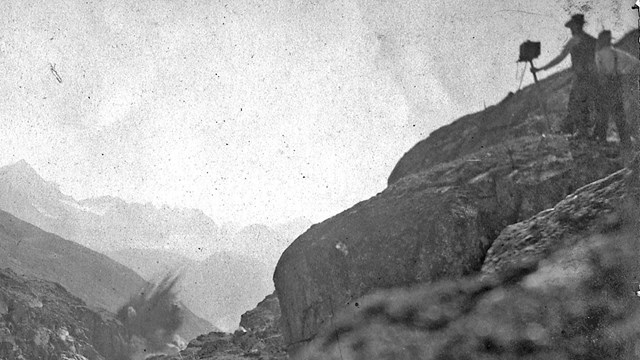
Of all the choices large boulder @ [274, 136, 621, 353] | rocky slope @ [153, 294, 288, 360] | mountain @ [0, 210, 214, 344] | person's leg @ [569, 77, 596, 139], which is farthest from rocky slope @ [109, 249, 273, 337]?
person's leg @ [569, 77, 596, 139]

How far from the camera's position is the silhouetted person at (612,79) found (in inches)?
297

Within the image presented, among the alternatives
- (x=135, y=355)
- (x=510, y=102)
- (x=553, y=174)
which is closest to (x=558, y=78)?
(x=510, y=102)

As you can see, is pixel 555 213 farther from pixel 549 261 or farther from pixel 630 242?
pixel 630 242

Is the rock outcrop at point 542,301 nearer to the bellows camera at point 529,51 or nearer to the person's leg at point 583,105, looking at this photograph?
the bellows camera at point 529,51

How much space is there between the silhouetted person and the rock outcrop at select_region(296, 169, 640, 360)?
227 centimetres

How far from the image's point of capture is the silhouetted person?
24.7ft

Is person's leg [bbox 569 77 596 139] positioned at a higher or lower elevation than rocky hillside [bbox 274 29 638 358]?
higher

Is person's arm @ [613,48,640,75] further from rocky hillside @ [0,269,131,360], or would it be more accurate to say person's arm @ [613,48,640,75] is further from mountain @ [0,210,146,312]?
mountain @ [0,210,146,312]

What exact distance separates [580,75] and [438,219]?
4.06 m

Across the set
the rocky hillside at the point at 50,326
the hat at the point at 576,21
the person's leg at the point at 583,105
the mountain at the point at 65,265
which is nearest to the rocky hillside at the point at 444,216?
the person's leg at the point at 583,105

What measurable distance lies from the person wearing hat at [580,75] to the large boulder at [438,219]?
0.53m

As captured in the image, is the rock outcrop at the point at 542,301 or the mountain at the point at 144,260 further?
the mountain at the point at 144,260

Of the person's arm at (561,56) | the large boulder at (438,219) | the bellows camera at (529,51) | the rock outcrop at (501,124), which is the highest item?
the rock outcrop at (501,124)

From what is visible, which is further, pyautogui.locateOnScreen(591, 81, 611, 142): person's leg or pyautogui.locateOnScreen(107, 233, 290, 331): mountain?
pyautogui.locateOnScreen(107, 233, 290, 331): mountain
